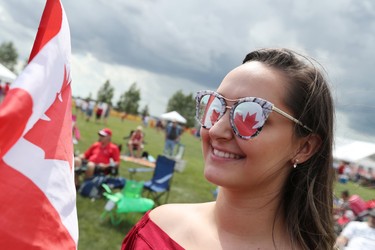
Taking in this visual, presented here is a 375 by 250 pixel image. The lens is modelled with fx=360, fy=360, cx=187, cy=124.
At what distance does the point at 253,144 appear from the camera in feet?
4.30

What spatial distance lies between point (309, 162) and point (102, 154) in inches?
299

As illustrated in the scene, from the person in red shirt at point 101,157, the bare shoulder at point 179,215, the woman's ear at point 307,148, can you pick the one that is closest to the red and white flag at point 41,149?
the bare shoulder at point 179,215

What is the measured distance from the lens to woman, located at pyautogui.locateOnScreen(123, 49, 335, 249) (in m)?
1.34

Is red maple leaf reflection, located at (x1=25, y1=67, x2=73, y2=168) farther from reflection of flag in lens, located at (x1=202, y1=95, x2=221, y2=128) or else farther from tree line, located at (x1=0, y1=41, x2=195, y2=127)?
tree line, located at (x1=0, y1=41, x2=195, y2=127)

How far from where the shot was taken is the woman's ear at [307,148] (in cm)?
146

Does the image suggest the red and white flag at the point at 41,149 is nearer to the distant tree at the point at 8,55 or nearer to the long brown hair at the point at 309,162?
the long brown hair at the point at 309,162

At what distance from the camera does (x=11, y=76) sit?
912cm

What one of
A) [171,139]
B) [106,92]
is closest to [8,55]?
[106,92]

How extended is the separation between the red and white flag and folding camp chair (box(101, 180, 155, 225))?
4.79 meters

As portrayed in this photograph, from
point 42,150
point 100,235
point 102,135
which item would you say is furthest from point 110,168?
point 42,150

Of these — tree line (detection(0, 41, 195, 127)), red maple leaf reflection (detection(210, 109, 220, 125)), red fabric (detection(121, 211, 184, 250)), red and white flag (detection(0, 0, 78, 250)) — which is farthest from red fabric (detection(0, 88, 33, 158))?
tree line (detection(0, 41, 195, 127))

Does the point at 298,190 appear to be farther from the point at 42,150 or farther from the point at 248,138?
the point at 42,150

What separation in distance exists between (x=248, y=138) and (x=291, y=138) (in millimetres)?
198

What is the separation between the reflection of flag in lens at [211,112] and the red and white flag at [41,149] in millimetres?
713
